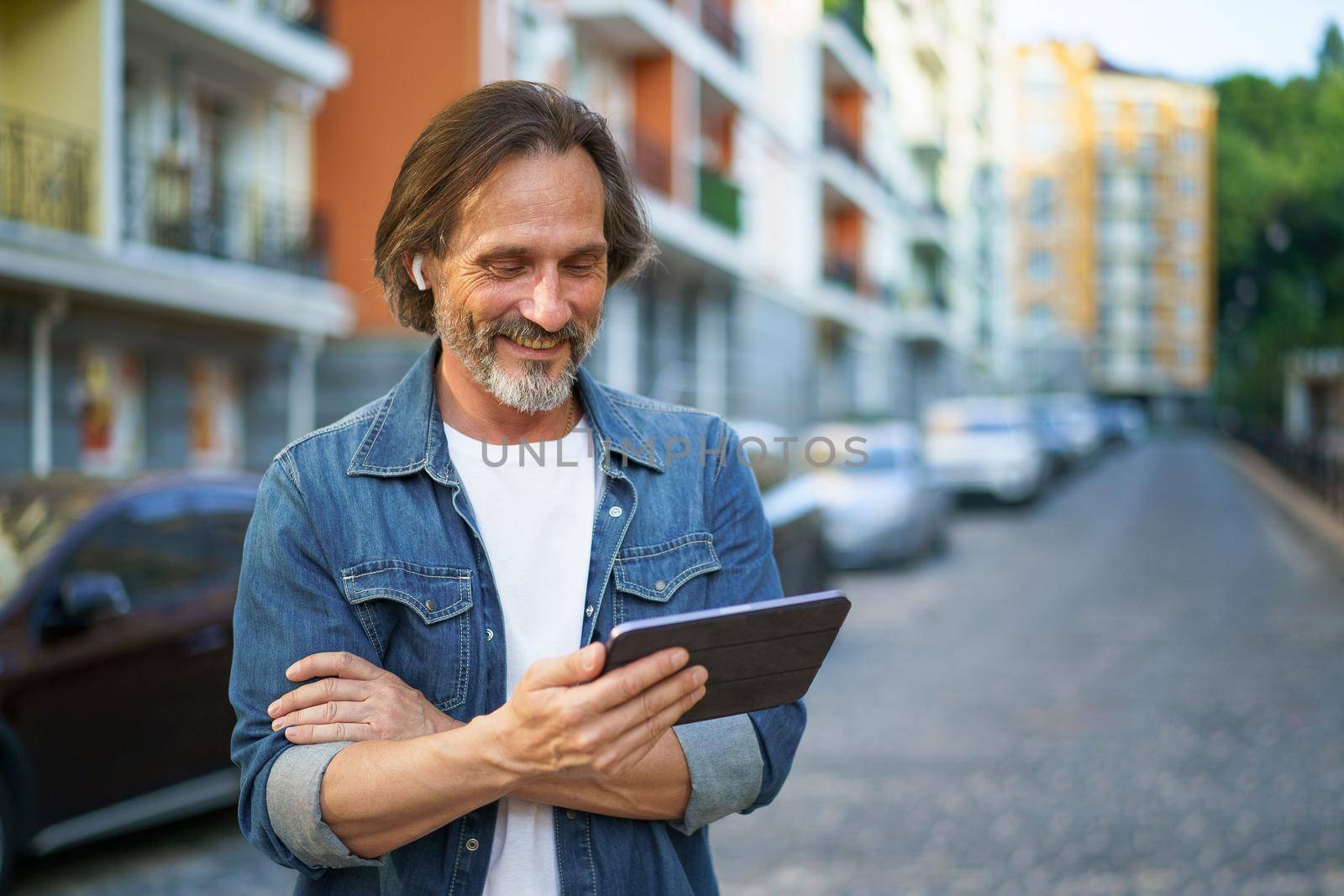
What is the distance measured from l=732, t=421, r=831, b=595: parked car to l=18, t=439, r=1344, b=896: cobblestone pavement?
67 cm

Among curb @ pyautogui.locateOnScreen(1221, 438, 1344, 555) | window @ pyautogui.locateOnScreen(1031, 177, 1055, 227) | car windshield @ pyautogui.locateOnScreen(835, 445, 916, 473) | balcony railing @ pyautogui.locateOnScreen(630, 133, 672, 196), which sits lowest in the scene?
curb @ pyautogui.locateOnScreen(1221, 438, 1344, 555)

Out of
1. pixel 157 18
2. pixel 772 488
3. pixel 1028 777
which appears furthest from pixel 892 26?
pixel 1028 777

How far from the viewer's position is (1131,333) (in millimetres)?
93625

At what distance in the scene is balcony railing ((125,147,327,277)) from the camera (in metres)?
14.5

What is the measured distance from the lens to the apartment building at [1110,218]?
8594 centimetres

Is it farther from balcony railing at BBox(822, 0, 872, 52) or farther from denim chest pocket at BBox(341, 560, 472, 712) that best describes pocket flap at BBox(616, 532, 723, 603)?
balcony railing at BBox(822, 0, 872, 52)

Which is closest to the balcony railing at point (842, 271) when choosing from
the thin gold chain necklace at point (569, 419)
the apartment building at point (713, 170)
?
the apartment building at point (713, 170)

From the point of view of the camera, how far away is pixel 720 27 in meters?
23.8

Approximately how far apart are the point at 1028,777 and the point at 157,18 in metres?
12.1

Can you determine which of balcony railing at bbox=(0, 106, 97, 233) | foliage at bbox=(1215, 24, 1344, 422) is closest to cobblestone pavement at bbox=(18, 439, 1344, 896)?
balcony railing at bbox=(0, 106, 97, 233)

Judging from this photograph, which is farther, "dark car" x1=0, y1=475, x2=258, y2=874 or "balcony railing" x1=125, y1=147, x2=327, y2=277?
"balcony railing" x1=125, y1=147, x2=327, y2=277

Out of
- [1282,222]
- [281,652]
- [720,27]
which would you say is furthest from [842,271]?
[281,652]

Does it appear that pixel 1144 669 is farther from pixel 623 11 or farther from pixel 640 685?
Result: pixel 623 11

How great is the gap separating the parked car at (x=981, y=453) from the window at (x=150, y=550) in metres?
18.7
